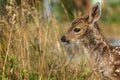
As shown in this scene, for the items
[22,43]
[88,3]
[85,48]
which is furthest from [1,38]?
[88,3]

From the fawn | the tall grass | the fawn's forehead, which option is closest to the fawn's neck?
the fawn

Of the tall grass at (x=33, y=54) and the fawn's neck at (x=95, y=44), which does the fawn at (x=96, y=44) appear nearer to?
the fawn's neck at (x=95, y=44)

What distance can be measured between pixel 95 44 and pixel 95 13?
44cm

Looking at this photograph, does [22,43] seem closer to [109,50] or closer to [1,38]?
[1,38]

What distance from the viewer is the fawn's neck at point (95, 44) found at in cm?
889

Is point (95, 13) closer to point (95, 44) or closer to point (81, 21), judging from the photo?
point (81, 21)

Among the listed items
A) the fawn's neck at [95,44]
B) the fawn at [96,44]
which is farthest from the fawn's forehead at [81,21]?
the fawn's neck at [95,44]

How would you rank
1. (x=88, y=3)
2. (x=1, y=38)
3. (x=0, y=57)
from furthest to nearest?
(x=88, y=3) → (x=1, y=38) → (x=0, y=57)

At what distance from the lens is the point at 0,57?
28.9 feet

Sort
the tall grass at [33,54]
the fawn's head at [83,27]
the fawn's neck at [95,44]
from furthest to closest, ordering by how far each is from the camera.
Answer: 1. the fawn's head at [83,27]
2. the fawn's neck at [95,44]
3. the tall grass at [33,54]

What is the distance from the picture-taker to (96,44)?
29.3 feet

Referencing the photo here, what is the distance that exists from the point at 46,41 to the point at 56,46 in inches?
20.4

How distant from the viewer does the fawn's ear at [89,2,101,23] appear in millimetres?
8977

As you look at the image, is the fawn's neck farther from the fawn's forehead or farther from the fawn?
the fawn's forehead
